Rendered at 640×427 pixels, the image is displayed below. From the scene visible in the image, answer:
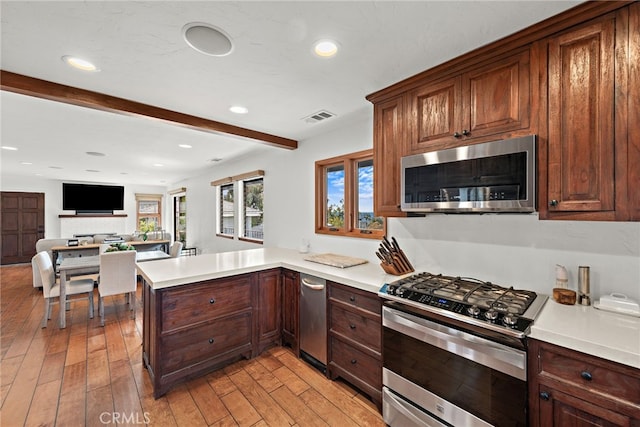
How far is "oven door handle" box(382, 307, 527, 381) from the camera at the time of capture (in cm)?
128

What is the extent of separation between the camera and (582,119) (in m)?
1.33

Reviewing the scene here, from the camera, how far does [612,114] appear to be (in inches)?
49.2

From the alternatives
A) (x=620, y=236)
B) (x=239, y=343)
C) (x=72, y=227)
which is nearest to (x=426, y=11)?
(x=620, y=236)

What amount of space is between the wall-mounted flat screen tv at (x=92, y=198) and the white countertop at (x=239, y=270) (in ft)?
24.7

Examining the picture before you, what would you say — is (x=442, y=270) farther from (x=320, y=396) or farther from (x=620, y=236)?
(x=320, y=396)

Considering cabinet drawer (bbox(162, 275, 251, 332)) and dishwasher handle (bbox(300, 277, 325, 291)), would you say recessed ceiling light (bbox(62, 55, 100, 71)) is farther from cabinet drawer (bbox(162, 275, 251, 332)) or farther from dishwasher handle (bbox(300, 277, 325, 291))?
dishwasher handle (bbox(300, 277, 325, 291))

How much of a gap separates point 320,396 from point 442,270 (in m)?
1.39

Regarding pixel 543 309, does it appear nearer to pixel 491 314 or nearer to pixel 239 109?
pixel 491 314

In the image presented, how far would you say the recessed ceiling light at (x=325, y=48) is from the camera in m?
1.57

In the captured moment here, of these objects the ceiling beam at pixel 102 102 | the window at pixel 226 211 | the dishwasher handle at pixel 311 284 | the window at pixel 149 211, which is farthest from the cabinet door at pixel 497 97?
the window at pixel 149 211

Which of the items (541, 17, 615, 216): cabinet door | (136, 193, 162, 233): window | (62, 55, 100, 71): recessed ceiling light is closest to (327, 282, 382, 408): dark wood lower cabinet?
(541, 17, 615, 216): cabinet door

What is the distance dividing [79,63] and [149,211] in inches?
345

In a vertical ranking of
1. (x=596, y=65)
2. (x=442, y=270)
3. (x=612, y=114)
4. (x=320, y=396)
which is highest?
(x=596, y=65)

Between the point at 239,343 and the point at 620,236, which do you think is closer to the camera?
the point at 620,236
